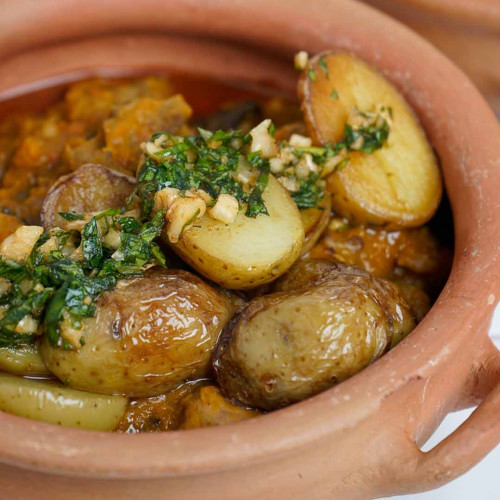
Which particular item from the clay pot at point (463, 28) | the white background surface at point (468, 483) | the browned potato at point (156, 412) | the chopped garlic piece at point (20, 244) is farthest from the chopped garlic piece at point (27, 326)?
the clay pot at point (463, 28)

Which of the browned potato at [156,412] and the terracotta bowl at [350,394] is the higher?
the terracotta bowl at [350,394]

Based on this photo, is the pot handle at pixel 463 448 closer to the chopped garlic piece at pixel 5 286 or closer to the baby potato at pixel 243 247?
the baby potato at pixel 243 247

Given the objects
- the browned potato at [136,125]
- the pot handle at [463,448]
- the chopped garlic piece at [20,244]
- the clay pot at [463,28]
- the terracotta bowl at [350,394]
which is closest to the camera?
the terracotta bowl at [350,394]

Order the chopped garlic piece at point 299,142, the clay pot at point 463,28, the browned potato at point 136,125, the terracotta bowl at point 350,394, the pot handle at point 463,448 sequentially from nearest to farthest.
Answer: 1. the terracotta bowl at point 350,394
2. the pot handle at point 463,448
3. the chopped garlic piece at point 299,142
4. the browned potato at point 136,125
5. the clay pot at point 463,28

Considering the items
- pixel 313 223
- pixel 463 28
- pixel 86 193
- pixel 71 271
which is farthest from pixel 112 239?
pixel 463 28

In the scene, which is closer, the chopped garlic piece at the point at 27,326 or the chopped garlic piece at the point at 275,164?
the chopped garlic piece at the point at 27,326

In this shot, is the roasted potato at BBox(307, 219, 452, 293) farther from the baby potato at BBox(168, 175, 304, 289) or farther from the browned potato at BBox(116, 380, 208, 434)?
the browned potato at BBox(116, 380, 208, 434)

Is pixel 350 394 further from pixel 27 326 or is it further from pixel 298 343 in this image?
pixel 27 326
